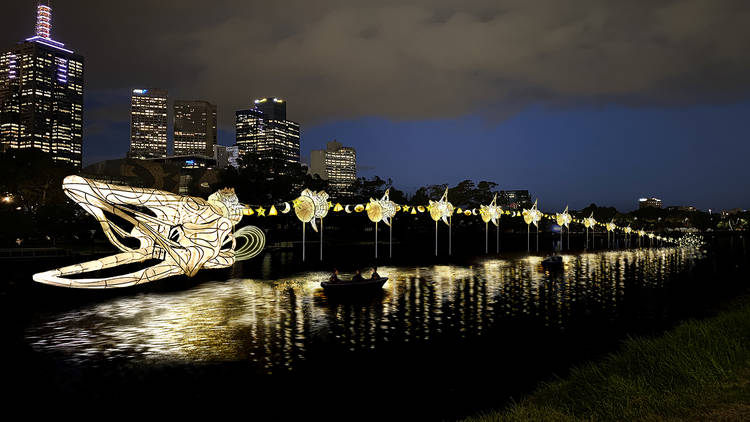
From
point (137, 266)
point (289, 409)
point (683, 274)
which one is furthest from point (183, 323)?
point (683, 274)

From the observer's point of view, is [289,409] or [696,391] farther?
[289,409]

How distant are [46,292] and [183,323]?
40.3 ft

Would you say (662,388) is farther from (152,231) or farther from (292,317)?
(152,231)

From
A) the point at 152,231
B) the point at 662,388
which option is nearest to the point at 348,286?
the point at 152,231

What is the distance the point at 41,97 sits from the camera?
567 ft

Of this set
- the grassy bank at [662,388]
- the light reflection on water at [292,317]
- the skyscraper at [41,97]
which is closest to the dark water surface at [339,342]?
the light reflection on water at [292,317]

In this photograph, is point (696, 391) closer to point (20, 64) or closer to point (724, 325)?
point (724, 325)

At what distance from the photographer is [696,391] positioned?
7.38 metres

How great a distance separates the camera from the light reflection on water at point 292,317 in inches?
534

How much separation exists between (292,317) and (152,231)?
7773 mm

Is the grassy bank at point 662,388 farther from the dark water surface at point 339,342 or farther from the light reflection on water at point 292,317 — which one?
the light reflection on water at point 292,317

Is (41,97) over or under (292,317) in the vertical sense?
over

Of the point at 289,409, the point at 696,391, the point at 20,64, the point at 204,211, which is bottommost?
the point at 289,409

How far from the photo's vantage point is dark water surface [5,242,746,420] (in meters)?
10.3
